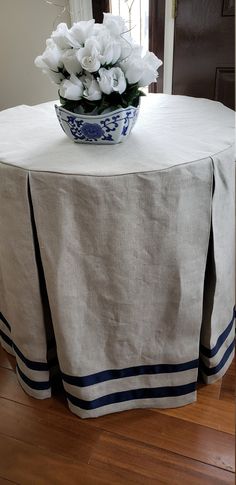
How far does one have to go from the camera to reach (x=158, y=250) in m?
0.83

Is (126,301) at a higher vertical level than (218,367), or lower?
higher

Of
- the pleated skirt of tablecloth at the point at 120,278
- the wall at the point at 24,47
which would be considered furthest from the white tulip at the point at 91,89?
the wall at the point at 24,47

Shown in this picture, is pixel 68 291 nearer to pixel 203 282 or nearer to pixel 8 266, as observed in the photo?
pixel 8 266

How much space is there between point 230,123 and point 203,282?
1.42 ft

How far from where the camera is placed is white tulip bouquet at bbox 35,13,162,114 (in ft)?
2.65

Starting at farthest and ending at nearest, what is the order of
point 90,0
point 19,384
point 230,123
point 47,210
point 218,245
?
point 90,0 < point 19,384 < point 230,123 < point 218,245 < point 47,210

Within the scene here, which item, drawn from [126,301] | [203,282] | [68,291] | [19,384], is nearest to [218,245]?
[203,282]

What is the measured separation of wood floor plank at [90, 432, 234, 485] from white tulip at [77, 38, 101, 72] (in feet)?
2.94

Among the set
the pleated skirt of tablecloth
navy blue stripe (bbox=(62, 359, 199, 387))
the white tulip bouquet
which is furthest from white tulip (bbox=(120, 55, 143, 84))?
navy blue stripe (bbox=(62, 359, 199, 387))

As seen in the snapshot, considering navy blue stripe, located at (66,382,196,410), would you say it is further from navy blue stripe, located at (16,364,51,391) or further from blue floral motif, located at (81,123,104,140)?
blue floral motif, located at (81,123,104,140)

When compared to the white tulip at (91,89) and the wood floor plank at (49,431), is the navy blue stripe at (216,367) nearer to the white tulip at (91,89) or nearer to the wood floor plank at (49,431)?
the wood floor plank at (49,431)

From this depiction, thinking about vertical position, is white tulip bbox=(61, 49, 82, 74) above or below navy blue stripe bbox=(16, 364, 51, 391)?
above

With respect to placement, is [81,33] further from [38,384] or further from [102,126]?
[38,384]

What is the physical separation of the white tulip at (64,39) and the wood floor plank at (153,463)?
0.96m
